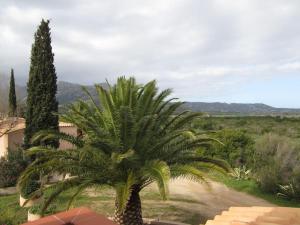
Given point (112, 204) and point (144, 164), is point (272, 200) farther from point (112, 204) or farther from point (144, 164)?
point (144, 164)

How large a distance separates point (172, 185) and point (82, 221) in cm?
1565

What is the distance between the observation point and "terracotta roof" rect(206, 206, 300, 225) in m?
8.78

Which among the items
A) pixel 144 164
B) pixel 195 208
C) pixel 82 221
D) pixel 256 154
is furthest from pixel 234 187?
pixel 82 221

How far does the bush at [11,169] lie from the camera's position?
2073cm

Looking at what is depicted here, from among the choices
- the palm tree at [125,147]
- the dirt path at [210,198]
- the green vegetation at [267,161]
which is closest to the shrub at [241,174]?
the green vegetation at [267,161]

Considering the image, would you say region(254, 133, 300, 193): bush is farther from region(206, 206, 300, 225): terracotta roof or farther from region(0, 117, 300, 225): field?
region(206, 206, 300, 225): terracotta roof

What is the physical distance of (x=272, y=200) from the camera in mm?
20859

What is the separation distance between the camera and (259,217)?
9.35 metres

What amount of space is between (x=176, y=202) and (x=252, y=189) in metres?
6.72

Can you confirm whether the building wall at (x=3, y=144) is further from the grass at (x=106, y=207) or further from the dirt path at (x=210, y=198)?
the dirt path at (x=210, y=198)

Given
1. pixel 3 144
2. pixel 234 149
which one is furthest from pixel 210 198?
pixel 3 144

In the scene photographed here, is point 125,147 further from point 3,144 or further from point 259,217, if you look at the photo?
point 3,144

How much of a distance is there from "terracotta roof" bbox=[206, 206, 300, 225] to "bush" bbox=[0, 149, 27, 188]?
13310 millimetres

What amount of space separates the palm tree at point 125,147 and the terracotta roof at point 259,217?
127 centimetres
